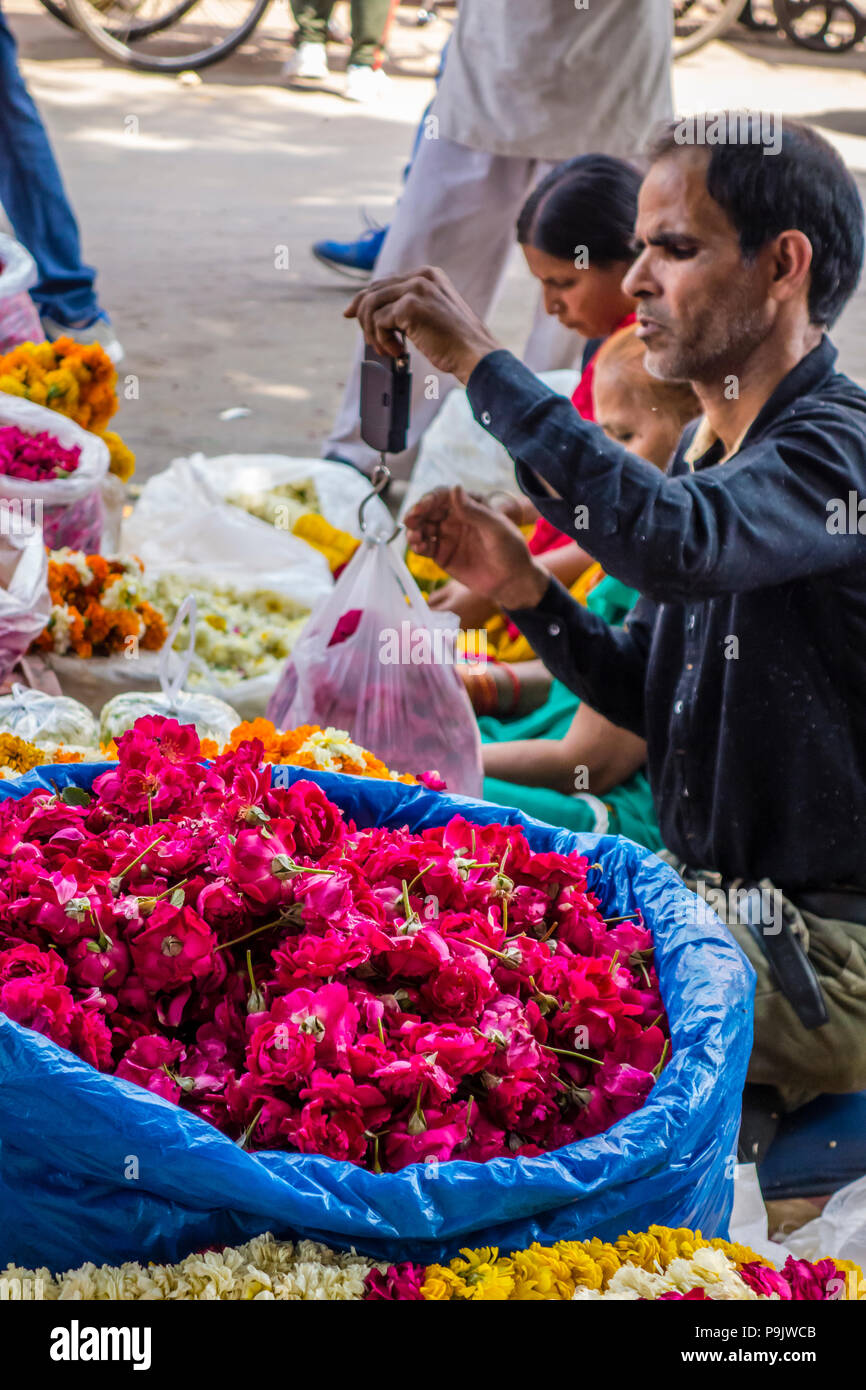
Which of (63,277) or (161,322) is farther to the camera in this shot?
(161,322)

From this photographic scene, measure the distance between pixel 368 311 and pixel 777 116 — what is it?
557 mm

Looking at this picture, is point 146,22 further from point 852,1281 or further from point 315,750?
point 852,1281

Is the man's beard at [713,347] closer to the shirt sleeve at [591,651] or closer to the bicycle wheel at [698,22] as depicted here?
the shirt sleeve at [591,651]

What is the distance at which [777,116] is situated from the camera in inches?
66.6

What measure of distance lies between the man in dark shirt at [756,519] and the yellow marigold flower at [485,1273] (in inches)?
30.4

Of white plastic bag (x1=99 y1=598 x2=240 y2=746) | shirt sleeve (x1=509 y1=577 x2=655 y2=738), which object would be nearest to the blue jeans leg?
white plastic bag (x1=99 y1=598 x2=240 y2=746)

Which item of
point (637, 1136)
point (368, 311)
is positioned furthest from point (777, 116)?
point (637, 1136)

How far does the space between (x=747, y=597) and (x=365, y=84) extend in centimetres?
757

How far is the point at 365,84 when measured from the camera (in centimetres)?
834

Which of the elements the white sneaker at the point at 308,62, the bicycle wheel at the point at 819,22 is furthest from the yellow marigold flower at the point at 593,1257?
the bicycle wheel at the point at 819,22

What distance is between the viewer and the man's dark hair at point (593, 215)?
2.61m

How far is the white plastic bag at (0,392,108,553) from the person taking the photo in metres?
2.39
